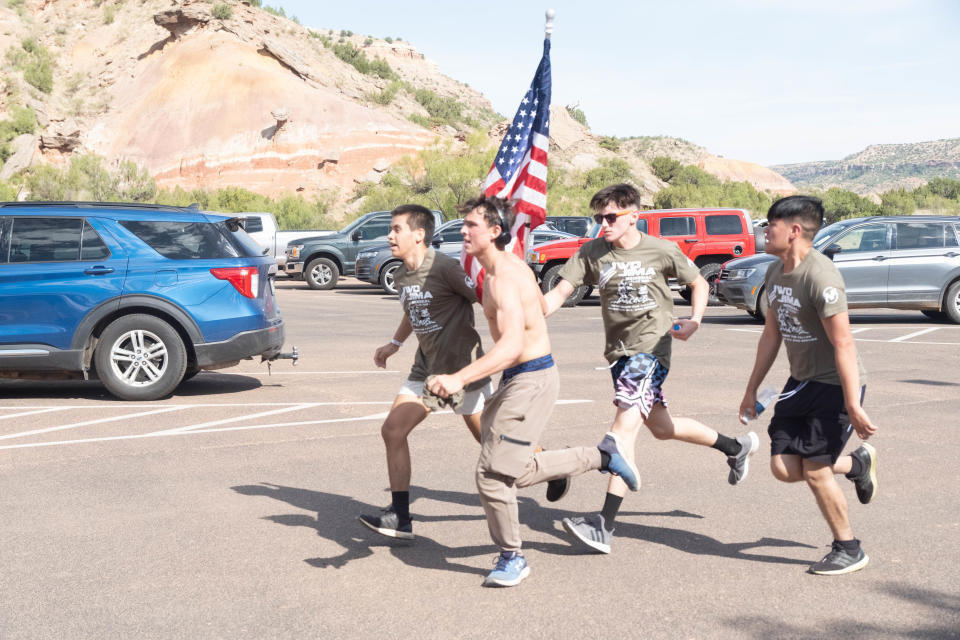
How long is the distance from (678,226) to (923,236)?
596 cm

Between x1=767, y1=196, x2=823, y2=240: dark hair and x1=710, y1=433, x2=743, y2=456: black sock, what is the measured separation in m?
1.41

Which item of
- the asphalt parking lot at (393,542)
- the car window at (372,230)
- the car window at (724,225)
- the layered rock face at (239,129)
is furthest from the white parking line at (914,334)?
the layered rock face at (239,129)

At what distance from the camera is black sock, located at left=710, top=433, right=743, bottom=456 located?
572 cm

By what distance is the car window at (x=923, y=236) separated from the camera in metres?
17.7

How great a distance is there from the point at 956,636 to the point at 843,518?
873 mm

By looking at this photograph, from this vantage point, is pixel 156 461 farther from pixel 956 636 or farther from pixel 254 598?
pixel 956 636

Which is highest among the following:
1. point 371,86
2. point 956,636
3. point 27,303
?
point 371,86

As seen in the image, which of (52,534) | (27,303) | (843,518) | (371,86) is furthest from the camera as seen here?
(371,86)

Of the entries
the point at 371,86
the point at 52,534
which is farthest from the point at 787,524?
the point at 371,86

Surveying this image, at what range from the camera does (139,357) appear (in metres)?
9.64

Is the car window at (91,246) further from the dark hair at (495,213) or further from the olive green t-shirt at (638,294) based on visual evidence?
the dark hair at (495,213)

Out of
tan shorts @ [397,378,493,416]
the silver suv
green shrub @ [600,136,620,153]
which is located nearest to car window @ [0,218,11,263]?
tan shorts @ [397,378,493,416]

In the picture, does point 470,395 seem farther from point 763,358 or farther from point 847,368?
point 847,368

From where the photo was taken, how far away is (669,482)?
661 cm
